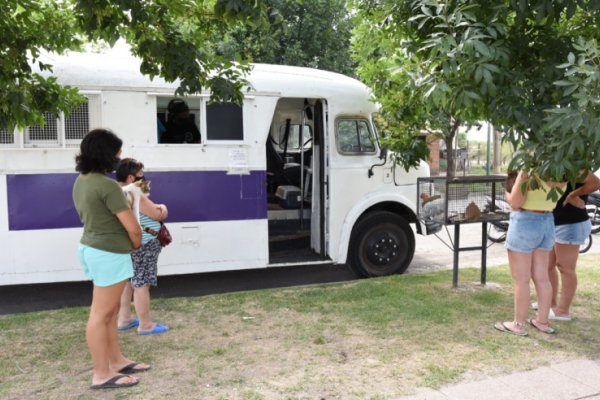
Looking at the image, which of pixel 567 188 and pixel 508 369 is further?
pixel 567 188

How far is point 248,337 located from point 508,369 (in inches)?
86.6

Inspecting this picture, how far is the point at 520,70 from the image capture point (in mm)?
4188

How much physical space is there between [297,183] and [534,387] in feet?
16.5

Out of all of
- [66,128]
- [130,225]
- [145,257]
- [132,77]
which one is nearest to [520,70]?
[130,225]

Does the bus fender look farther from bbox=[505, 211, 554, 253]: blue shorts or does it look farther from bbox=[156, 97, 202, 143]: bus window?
bbox=[505, 211, 554, 253]: blue shorts

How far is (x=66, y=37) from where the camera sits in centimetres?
503

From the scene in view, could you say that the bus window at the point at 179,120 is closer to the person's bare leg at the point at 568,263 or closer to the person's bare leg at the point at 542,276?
the person's bare leg at the point at 542,276

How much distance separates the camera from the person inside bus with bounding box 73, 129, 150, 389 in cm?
385

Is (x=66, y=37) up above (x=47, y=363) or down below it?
above

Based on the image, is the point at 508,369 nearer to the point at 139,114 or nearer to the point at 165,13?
the point at 165,13

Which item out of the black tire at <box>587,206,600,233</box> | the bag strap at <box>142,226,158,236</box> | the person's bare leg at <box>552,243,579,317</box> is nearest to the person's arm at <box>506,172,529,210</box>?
the person's bare leg at <box>552,243,579,317</box>

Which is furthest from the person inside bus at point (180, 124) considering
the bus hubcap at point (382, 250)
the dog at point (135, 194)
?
the bus hubcap at point (382, 250)

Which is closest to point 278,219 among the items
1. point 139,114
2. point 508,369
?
point 139,114

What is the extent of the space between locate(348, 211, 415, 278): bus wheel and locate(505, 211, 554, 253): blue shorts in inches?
112
